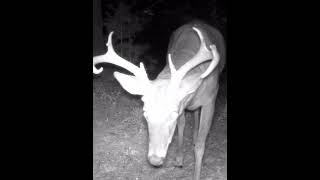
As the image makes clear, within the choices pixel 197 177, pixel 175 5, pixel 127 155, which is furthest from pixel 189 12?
pixel 197 177

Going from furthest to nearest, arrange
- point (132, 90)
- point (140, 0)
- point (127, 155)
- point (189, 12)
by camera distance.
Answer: point (140, 0) < point (189, 12) < point (127, 155) < point (132, 90)

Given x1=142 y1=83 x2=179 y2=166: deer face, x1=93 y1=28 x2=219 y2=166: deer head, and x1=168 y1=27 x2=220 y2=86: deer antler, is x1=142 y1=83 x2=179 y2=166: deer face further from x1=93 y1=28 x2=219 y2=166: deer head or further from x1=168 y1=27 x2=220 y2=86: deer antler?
x1=168 y1=27 x2=220 y2=86: deer antler

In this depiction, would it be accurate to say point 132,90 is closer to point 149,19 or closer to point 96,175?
point 96,175

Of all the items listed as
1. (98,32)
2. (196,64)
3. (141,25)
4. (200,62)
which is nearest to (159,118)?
(196,64)

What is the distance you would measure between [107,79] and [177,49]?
4481 mm

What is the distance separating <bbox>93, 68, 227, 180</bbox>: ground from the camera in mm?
5285

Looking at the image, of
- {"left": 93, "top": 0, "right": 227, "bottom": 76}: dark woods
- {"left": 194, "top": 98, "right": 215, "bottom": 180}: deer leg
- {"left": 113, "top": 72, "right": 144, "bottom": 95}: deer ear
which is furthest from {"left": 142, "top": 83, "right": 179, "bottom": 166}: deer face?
{"left": 93, "top": 0, "right": 227, "bottom": 76}: dark woods

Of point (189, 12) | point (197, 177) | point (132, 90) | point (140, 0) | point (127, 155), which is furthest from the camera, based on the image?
point (140, 0)

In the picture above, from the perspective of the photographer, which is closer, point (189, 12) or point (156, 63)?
point (189, 12)

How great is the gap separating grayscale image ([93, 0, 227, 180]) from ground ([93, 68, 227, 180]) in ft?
0.04

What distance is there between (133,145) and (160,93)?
2.65 meters

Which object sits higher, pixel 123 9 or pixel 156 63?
pixel 123 9

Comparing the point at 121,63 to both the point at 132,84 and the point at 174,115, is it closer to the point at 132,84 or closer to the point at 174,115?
the point at 132,84

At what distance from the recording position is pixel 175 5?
30.3ft
